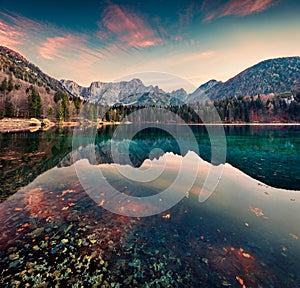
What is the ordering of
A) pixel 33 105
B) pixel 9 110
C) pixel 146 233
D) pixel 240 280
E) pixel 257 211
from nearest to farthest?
1. pixel 240 280
2. pixel 146 233
3. pixel 257 211
4. pixel 9 110
5. pixel 33 105

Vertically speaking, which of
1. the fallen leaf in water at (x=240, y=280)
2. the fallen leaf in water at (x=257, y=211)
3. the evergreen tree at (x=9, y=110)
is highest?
the evergreen tree at (x=9, y=110)

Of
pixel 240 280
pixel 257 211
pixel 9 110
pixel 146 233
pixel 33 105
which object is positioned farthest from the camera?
pixel 33 105

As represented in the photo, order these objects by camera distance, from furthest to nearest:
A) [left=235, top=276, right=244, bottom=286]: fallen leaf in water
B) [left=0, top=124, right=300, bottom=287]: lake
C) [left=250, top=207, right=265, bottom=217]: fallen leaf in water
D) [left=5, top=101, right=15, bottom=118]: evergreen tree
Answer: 1. [left=5, top=101, right=15, bottom=118]: evergreen tree
2. [left=250, top=207, right=265, bottom=217]: fallen leaf in water
3. [left=0, top=124, right=300, bottom=287]: lake
4. [left=235, top=276, right=244, bottom=286]: fallen leaf in water

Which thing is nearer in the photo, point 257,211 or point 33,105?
point 257,211

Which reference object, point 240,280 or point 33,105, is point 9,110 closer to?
point 33,105

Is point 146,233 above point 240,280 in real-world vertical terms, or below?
below

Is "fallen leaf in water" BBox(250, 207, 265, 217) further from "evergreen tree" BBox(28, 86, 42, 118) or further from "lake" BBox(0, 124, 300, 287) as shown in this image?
"evergreen tree" BBox(28, 86, 42, 118)

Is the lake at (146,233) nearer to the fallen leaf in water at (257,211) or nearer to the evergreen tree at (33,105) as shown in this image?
the fallen leaf in water at (257,211)

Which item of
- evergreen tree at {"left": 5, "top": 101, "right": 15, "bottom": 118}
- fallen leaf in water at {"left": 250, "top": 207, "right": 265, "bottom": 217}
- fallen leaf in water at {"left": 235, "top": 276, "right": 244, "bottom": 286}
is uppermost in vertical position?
evergreen tree at {"left": 5, "top": 101, "right": 15, "bottom": 118}

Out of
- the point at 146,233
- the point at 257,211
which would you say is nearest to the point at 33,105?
the point at 146,233

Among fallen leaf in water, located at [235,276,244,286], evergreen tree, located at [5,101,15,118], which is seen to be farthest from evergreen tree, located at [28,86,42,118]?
fallen leaf in water, located at [235,276,244,286]

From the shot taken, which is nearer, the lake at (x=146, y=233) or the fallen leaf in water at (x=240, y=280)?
the fallen leaf in water at (x=240, y=280)

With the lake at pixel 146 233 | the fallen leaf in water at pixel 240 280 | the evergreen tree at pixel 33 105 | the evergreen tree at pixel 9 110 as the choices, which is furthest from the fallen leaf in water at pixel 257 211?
the evergreen tree at pixel 9 110

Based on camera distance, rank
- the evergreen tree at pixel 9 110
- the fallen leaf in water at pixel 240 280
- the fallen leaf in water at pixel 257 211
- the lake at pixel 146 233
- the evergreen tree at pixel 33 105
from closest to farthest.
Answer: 1. the fallen leaf in water at pixel 240 280
2. the lake at pixel 146 233
3. the fallen leaf in water at pixel 257 211
4. the evergreen tree at pixel 9 110
5. the evergreen tree at pixel 33 105
